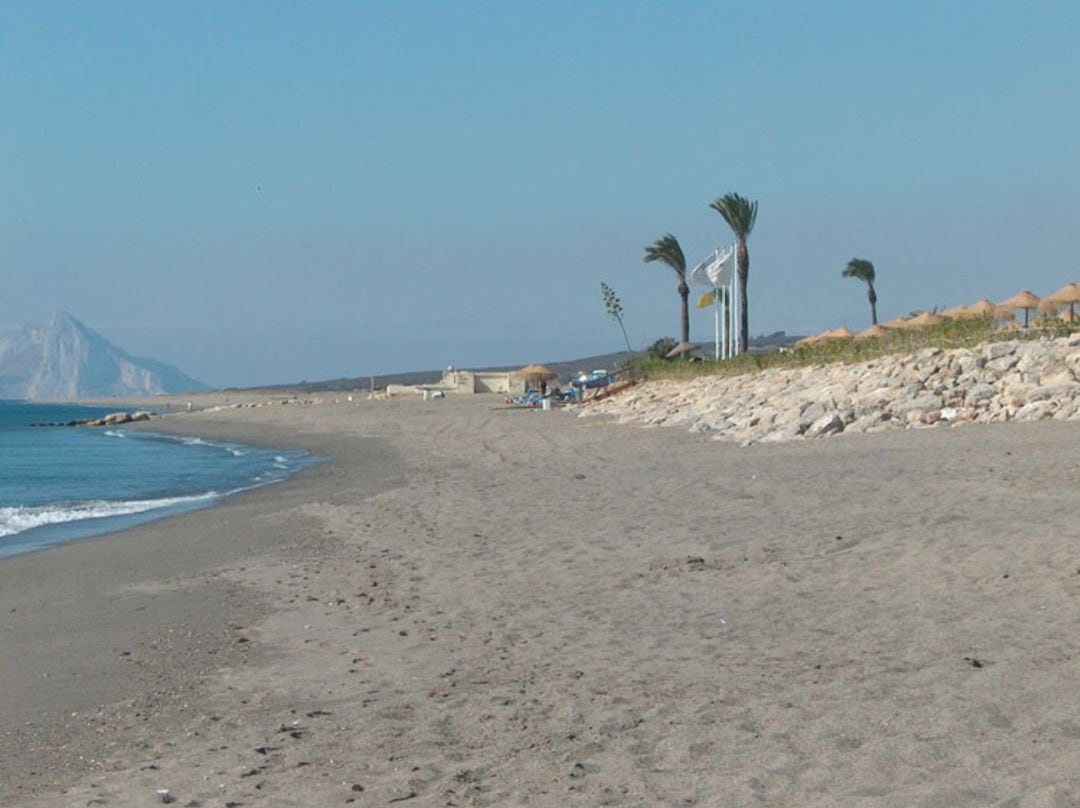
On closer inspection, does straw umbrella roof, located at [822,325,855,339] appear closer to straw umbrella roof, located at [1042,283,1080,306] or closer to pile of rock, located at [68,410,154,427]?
straw umbrella roof, located at [1042,283,1080,306]

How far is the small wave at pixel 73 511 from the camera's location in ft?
66.0

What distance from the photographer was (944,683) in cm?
652

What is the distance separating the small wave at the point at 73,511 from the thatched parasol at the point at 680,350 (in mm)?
39923

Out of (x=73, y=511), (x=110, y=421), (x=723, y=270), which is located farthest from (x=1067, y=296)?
(x=110, y=421)

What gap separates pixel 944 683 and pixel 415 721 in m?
2.78

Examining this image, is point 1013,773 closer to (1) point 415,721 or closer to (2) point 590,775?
(2) point 590,775

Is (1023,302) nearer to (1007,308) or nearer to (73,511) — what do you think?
(1007,308)

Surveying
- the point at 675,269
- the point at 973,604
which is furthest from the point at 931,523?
the point at 675,269

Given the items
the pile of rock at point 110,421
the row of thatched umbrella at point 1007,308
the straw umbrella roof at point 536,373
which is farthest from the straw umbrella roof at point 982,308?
the pile of rock at point 110,421

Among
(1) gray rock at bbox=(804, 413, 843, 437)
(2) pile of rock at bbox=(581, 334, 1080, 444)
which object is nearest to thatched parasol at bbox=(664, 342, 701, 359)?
(2) pile of rock at bbox=(581, 334, 1080, 444)

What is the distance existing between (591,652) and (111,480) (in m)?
24.7

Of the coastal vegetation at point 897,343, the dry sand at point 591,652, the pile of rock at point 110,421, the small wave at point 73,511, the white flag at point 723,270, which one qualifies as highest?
the white flag at point 723,270

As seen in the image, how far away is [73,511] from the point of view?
869 inches

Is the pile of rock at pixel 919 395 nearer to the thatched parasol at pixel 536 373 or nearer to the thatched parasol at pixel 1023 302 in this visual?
the thatched parasol at pixel 1023 302
